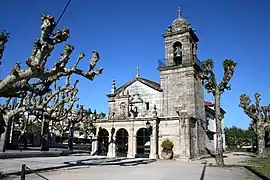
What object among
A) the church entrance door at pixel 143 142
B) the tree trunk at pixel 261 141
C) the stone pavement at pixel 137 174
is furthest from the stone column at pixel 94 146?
the tree trunk at pixel 261 141

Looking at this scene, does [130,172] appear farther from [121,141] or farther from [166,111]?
[121,141]

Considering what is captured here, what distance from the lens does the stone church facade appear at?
26.0 m

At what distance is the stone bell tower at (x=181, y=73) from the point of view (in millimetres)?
28812

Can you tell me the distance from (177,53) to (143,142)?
11.9 metres

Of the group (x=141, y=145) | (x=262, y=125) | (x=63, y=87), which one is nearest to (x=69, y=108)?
(x=63, y=87)

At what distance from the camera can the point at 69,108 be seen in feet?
91.8

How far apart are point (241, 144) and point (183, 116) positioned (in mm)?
60494

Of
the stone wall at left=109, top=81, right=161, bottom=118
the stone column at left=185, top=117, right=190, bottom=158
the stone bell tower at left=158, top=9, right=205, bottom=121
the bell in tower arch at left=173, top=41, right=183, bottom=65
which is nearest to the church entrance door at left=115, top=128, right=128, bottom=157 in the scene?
the stone wall at left=109, top=81, right=161, bottom=118

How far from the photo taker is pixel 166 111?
29891mm

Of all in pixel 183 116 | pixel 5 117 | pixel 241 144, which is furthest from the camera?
pixel 241 144

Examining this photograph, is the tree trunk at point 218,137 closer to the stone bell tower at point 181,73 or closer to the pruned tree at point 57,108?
the stone bell tower at point 181,73

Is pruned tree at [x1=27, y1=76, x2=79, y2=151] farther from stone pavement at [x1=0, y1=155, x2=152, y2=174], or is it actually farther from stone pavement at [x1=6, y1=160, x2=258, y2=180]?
stone pavement at [x1=6, y1=160, x2=258, y2=180]

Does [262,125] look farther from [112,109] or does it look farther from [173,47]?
[112,109]

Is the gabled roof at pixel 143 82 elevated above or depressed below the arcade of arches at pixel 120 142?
above
